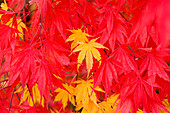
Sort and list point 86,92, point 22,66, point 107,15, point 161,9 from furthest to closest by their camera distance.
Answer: point 86,92 < point 107,15 < point 22,66 < point 161,9

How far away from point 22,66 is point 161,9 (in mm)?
658

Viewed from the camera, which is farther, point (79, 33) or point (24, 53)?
point (79, 33)

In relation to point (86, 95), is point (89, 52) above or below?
above

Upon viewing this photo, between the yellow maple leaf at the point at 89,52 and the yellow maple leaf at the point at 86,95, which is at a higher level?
the yellow maple leaf at the point at 89,52

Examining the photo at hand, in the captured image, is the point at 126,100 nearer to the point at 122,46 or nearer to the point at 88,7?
the point at 122,46

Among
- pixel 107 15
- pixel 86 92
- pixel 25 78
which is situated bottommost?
pixel 86 92

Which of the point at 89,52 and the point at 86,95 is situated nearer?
the point at 89,52

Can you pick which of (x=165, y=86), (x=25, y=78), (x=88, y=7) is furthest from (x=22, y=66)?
(x=165, y=86)

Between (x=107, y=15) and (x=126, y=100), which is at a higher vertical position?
(x=107, y=15)

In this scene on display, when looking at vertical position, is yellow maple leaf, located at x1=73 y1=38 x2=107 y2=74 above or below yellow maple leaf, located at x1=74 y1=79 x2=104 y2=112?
above

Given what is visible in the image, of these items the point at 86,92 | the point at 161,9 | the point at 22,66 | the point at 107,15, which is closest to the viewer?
the point at 161,9

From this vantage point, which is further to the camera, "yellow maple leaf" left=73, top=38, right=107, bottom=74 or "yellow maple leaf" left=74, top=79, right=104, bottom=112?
"yellow maple leaf" left=74, top=79, right=104, bottom=112

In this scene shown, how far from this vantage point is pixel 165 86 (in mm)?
1014

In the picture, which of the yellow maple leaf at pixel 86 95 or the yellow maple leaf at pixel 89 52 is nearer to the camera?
the yellow maple leaf at pixel 89 52
